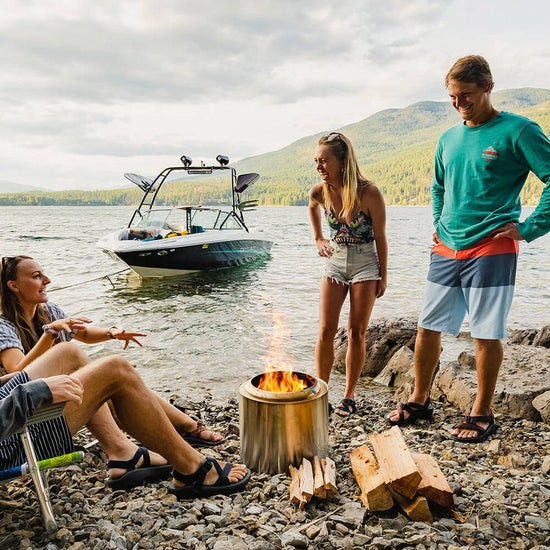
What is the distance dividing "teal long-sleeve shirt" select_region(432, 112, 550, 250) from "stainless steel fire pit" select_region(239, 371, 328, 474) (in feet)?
5.31

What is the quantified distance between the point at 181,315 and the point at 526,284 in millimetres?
11313

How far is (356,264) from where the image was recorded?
3.95 meters

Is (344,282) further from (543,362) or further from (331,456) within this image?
(543,362)

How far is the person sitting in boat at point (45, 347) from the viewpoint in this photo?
2.78 metres

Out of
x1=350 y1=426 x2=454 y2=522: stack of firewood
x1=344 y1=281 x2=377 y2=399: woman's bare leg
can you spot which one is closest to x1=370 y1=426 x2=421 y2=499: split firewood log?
x1=350 y1=426 x2=454 y2=522: stack of firewood

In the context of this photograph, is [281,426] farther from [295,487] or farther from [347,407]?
[347,407]

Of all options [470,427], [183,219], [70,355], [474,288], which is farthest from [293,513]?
[183,219]

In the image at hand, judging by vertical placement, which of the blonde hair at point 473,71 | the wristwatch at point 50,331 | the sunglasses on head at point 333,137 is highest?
the blonde hair at point 473,71

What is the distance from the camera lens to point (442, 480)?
8.14ft

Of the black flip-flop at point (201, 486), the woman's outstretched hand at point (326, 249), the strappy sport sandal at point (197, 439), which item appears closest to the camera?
the black flip-flop at point (201, 486)

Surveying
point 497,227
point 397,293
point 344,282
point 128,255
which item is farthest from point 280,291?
point 497,227

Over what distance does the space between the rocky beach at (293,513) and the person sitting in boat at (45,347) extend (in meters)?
0.15

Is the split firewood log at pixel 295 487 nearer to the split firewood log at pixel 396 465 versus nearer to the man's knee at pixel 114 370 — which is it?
the split firewood log at pixel 396 465

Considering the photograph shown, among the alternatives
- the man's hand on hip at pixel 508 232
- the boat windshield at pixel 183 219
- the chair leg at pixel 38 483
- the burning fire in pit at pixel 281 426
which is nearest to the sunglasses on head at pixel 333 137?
the man's hand on hip at pixel 508 232
